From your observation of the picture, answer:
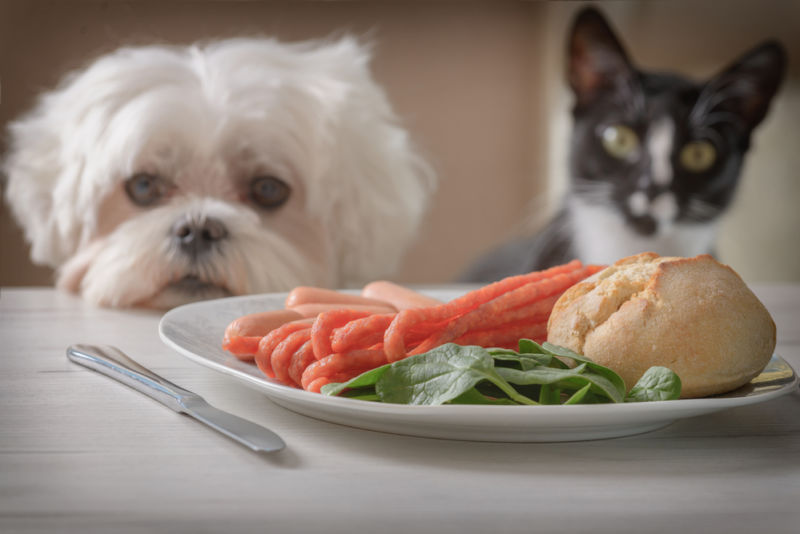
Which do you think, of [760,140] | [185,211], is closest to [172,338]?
[185,211]

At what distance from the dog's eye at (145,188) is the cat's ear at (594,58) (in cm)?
126

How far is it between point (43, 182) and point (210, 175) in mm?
359

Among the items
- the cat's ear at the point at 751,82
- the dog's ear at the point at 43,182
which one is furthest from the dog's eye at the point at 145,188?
the cat's ear at the point at 751,82

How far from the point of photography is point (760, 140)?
307cm

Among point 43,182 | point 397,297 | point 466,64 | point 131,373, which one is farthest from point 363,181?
point 466,64

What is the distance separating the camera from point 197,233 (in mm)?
1229

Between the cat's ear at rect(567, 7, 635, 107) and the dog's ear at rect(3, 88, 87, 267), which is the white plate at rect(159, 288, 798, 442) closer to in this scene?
the dog's ear at rect(3, 88, 87, 267)

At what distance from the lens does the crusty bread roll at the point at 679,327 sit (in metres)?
0.51

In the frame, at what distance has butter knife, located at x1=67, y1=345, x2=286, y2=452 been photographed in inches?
18.1

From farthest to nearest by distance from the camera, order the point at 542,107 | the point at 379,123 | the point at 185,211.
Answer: the point at 542,107, the point at 379,123, the point at 185,211

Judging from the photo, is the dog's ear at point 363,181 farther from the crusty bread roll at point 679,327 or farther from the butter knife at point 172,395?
the crusty bread roll at point 679,327

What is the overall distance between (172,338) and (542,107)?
3445 mm

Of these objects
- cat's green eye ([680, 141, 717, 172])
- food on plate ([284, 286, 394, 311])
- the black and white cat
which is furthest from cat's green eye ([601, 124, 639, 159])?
food on plate ([284, 286, 394, 311])

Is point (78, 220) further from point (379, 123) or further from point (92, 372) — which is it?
point (92, 372)
